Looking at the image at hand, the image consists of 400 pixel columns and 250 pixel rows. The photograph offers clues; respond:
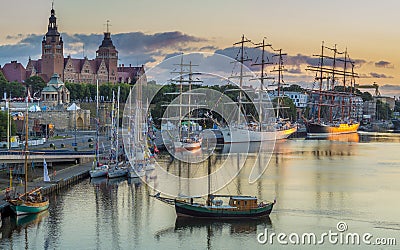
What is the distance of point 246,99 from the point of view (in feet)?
294

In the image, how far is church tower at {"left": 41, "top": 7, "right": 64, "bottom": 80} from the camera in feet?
334

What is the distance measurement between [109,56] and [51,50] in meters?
18.8

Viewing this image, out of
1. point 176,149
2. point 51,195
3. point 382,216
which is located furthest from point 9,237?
point 176,149

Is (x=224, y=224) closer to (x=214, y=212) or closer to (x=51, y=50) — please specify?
(x=214, y=212)

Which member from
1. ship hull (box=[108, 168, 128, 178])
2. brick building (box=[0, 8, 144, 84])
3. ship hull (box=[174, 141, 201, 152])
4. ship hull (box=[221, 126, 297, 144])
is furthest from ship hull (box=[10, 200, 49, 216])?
brick building (box=[0, 8, 144, 84])

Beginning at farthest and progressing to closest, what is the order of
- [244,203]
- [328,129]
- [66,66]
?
[66,66], [328,129], [244,203]

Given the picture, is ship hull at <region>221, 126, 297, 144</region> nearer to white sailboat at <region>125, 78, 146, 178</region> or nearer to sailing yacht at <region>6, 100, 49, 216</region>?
white sailboat at <region>125, 78, 146, 178</region>

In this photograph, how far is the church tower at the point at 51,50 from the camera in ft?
334

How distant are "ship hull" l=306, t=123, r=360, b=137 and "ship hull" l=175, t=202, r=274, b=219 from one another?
71.3 m

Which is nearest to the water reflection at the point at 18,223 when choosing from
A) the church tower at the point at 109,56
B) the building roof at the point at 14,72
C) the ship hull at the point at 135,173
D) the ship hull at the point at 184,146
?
the ship hull at the point at 135,173

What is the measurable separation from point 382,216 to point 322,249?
6.72 metres

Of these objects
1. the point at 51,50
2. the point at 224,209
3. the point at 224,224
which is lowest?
the point at 224,224

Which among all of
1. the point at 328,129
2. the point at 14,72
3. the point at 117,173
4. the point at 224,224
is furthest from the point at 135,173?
the point at 328,129

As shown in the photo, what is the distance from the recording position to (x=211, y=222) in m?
29.4
